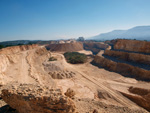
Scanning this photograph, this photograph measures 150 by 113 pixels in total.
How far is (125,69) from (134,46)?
374 inches

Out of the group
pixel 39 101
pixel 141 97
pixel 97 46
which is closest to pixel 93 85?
pixel 141 97

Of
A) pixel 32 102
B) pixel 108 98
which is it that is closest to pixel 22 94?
pixel 32 102

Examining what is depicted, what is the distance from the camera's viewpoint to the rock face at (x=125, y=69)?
19780mm

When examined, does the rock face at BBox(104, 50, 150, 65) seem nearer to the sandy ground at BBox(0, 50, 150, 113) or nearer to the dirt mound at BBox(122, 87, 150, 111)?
the sandy ground at BBox(0, 50, 150, 113)

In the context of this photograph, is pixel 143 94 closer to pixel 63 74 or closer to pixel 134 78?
pixel 134 78

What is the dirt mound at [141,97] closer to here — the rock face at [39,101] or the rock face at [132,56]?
the rock face at [132,56]

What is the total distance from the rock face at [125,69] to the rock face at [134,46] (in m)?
7.25

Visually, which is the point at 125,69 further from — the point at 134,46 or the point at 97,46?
the point at 97,46

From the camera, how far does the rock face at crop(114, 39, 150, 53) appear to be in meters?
25.3

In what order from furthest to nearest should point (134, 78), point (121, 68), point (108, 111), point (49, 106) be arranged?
point (121, 68), point (134, 78), point (108, 111), point (49, 106)

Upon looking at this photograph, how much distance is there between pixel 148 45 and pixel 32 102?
30045 millimetres

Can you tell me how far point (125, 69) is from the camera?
2358 centimetres

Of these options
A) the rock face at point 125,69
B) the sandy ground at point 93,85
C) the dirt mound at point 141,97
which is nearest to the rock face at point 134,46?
the rock face at point 125,69

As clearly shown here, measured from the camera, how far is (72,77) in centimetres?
2195
